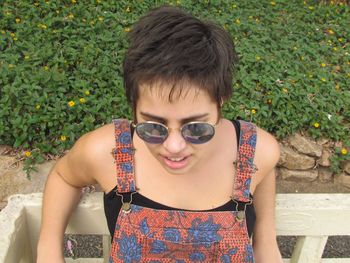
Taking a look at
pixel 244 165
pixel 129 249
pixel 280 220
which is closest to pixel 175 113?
pixel 244 165

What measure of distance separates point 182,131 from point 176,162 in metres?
0.13

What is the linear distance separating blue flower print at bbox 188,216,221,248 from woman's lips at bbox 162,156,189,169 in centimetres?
24

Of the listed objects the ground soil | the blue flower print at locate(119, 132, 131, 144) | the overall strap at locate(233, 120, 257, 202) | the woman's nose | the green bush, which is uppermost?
the woman's nose

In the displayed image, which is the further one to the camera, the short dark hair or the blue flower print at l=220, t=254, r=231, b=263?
the blue flower print at l=220, t=254, r=231, b=263

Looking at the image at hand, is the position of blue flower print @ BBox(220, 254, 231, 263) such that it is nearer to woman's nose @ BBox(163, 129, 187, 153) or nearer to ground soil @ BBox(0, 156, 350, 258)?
woman's nose @ BBox(163, 129, 187, 153)

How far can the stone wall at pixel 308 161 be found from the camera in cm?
345

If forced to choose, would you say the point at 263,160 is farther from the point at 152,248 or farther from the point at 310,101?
the point at 310,101

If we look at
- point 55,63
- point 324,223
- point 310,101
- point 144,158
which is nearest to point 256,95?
point 310,101

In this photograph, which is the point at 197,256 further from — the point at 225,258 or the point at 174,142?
the point at 174,142

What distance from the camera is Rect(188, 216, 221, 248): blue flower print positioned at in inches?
58.7

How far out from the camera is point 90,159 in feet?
4.91

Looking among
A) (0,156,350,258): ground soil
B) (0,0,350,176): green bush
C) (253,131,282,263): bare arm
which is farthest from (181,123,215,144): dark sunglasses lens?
(0,0,350,176): green bush

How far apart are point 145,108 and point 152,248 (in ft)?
1.70

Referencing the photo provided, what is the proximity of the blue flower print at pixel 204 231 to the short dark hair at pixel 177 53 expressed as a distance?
1.49ft
